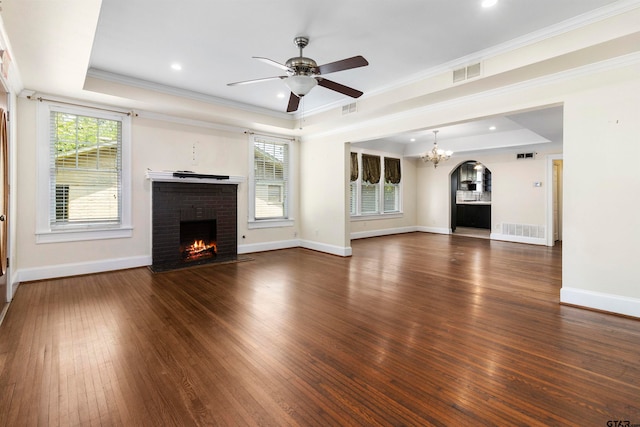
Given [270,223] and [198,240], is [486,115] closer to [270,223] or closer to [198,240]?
[270,223]

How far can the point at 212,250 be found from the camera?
643 centimetres

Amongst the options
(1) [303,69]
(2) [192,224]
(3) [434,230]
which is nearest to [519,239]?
(3) [434,230]

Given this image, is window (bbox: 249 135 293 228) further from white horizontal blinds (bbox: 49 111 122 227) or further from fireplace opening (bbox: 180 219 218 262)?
white horizontal blinds (bbox: 49 111 122 227)

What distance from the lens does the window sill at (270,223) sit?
6.89 metres

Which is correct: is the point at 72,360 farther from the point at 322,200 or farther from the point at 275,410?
the point at 322,200

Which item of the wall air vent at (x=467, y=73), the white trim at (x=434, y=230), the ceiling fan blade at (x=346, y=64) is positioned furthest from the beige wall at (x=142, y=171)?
the white trim at (x=434, y=230)

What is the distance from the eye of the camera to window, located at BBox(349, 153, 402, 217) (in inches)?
359

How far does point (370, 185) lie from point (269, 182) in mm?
3685

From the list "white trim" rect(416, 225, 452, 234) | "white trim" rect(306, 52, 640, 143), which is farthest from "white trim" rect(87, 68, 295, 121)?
"white trim" rect(416, 225, 452, 234)

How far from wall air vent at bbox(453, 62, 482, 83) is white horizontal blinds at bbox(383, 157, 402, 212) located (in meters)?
5.96

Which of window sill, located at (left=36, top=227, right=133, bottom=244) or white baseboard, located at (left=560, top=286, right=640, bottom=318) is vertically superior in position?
window sill, located at (left=36, top=227, right=133, bottom=244)

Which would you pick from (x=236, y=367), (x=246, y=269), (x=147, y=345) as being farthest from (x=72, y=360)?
(x=246, y=269)

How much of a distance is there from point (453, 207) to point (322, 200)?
553 cm

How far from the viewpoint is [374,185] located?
9.74 m
